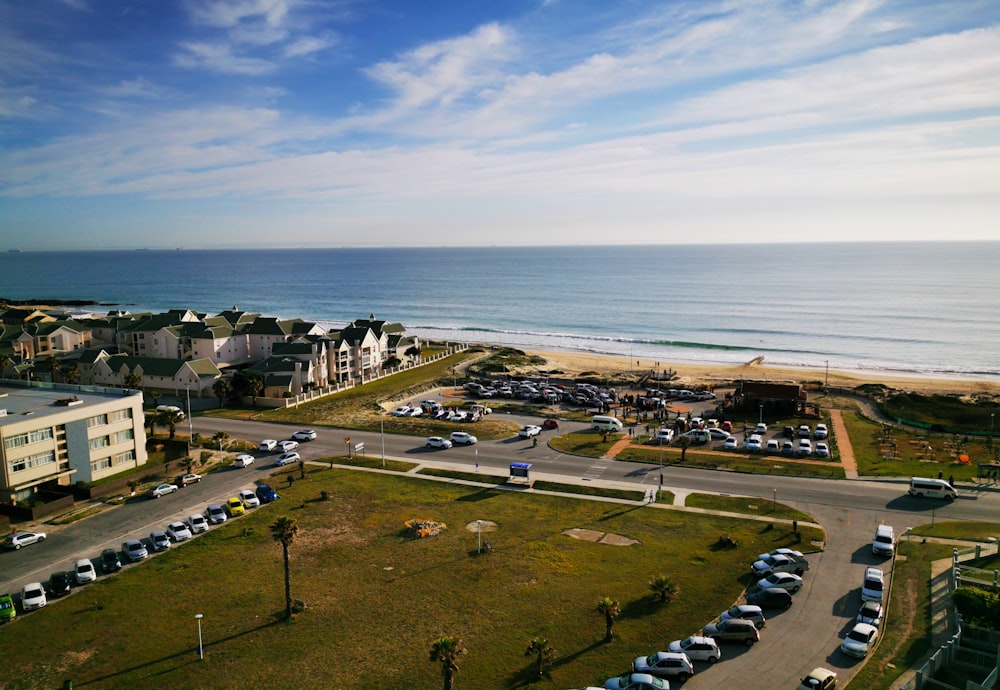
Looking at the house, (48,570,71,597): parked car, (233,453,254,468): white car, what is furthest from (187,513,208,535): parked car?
the house

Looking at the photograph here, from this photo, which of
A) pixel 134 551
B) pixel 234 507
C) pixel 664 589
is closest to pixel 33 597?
pixel 134 551

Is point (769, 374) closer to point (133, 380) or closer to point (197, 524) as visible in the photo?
point (197, 524)

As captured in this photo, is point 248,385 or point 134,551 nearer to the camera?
point 134,551

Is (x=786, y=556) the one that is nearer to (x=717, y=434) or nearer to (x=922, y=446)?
(x=717, y=434)

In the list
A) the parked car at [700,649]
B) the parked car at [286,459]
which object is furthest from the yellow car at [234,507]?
the parked car at [700,649]

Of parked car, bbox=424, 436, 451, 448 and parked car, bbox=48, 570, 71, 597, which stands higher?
parked car, bbox=424, 436, 451, 448

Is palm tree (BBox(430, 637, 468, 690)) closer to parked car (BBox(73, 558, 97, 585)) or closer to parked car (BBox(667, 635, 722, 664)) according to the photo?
parked car (BBox(667, 635, 722, 664))

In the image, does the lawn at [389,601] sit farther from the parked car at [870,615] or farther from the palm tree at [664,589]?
the parked car at [870,615]
